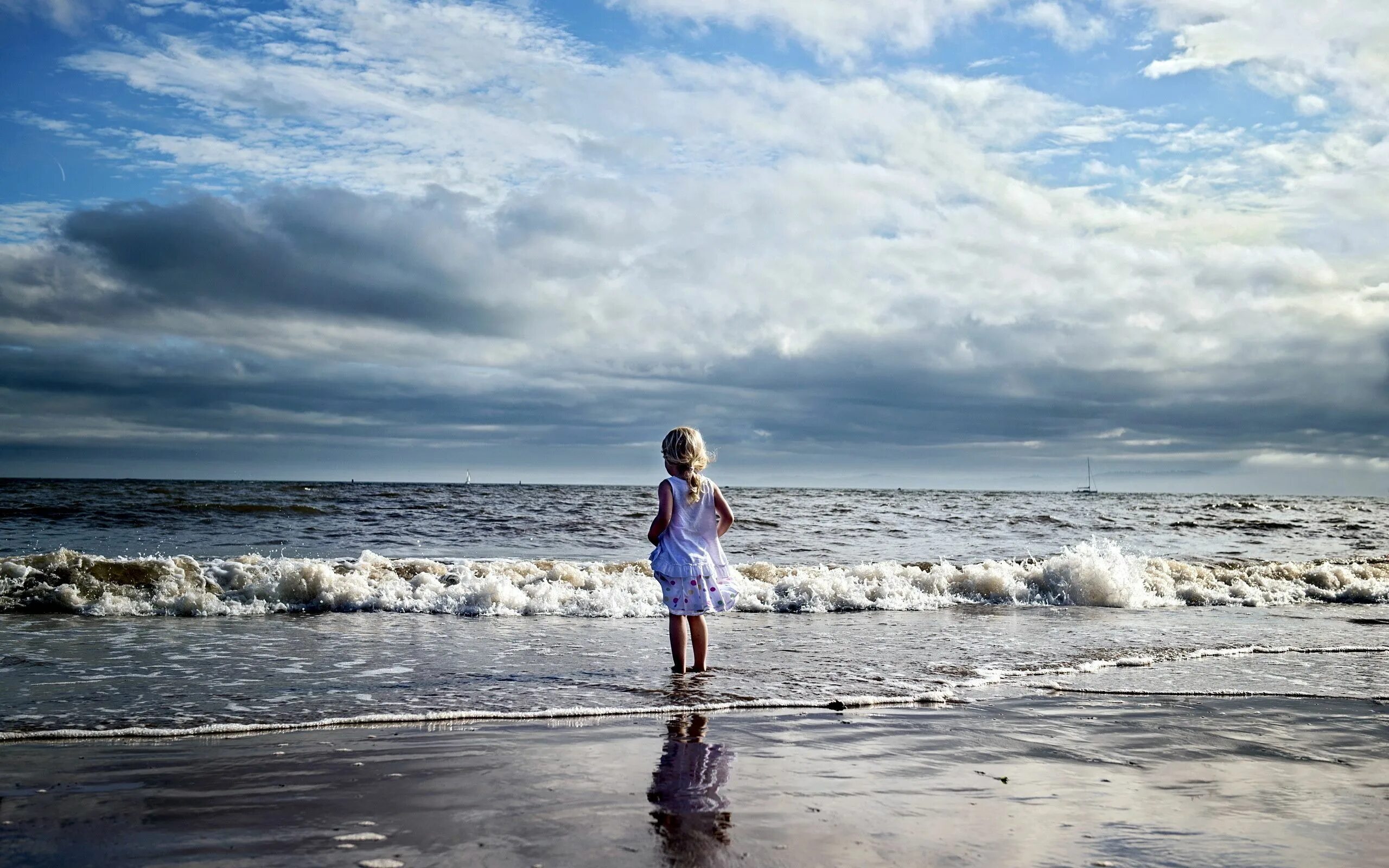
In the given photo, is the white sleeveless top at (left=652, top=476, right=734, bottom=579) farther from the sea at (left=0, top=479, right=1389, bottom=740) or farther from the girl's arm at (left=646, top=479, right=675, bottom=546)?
the sea at (left=0, top=479, right=1389, bottom=740)

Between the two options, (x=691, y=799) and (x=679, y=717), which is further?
(x=679, y=717)

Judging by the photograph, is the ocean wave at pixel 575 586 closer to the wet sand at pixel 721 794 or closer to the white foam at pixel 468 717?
the white foam at pixel 468 717

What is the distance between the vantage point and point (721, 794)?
13.9 feet

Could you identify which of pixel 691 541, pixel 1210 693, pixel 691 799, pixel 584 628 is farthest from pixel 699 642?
pixel 1210 693

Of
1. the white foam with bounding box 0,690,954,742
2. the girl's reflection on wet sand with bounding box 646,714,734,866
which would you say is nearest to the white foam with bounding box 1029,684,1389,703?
the white foam with bounding box 0,690,954,742

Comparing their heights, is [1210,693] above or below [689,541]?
below

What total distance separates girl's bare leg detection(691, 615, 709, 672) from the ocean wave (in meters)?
2.93

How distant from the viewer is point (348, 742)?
17.4ft

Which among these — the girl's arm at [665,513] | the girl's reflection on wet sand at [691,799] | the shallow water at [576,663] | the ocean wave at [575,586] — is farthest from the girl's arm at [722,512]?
the ocean wave at [575,586]

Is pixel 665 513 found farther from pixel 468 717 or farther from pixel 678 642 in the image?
pixel 468 717

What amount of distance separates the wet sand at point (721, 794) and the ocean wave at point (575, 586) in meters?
5.63

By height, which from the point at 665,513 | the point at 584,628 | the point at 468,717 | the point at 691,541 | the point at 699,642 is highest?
the point at 665,513

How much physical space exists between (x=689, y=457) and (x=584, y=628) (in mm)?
4298

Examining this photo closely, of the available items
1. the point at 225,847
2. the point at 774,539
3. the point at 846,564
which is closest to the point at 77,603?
the point at 225,847
